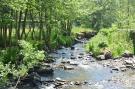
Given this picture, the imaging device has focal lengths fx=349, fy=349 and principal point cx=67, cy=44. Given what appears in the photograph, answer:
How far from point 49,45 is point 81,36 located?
108 ft

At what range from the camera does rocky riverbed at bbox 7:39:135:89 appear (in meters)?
36.0

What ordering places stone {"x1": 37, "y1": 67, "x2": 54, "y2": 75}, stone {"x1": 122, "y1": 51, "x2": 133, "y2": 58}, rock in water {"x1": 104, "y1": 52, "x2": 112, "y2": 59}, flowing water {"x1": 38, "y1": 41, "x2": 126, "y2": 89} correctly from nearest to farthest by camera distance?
1. flowing water {"x1": 38, "y1": 41, "x2": 126, "y2": 89}
2. stone {"x1": 37, "y1": 67, "x2": 54, "y2": 75}
3. stone {"x1": 122, "y1": 51, "x2": 133, "y2": 58}
4. rock in water {"x1": 104, "y1": 52, "x2": 112, "y2": 59}

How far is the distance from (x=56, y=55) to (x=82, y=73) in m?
13.2

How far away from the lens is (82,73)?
4319 cm

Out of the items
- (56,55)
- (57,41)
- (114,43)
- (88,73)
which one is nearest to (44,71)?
(88,73)

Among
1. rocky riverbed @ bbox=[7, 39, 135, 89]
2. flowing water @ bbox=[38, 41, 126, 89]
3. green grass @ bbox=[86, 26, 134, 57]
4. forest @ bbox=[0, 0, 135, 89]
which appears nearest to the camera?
forest @ bbox=[0, 0, 135, 89]

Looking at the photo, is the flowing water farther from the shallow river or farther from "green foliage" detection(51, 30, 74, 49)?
"green foliage" detection(51, 30, 74, 49)

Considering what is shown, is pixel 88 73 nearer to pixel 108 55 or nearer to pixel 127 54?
pixel 108 55

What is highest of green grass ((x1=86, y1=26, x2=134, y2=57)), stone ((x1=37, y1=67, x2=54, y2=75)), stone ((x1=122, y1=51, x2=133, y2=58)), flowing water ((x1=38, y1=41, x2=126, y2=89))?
green grass ((x1=86, y1=26, x2=134, y2=57))

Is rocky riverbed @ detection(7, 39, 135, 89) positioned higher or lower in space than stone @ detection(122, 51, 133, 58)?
lower

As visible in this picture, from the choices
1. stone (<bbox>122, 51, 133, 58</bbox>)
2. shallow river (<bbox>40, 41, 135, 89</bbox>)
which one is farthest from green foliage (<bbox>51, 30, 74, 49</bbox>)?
stone (<bbox>122, 51, 133, 58</bbox>)

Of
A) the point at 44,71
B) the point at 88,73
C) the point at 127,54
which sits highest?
the point at 127,54

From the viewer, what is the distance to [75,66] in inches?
1874

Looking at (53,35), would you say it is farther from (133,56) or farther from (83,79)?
(83,79)
